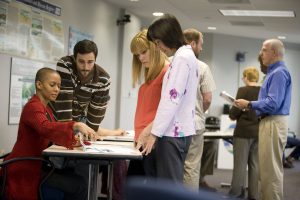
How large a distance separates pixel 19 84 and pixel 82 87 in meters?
1.92

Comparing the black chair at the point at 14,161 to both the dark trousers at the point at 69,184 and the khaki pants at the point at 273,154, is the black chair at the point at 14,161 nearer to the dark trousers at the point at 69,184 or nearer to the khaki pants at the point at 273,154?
the dark trousers at the point at 69,184

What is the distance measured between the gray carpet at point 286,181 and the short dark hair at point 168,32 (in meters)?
3.16

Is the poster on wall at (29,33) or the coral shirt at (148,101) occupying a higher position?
the poster on wall at (29,33)

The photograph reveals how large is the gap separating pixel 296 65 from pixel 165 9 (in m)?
4.72

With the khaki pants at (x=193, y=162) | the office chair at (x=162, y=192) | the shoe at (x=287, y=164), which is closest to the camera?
the office chair at (x=162, y=192)

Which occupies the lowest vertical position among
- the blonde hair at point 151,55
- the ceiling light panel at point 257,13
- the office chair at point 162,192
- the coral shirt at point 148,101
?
the office chair at point 162,192

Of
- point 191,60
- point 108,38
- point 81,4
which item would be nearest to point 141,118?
point 191,60

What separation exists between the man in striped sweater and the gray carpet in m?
2.53

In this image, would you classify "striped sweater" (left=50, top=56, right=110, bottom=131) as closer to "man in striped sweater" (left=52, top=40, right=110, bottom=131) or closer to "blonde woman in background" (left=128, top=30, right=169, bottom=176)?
"man in striped sweater" (left=52, top=40, right=110, bottom=131)

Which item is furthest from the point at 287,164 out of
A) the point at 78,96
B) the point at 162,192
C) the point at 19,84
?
the point at 162,192

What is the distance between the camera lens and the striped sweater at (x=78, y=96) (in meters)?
2.96

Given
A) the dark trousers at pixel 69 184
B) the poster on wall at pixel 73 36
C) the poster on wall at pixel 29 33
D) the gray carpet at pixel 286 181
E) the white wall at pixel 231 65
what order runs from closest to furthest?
1. the dark trousers at pixel 69 184
2. the poster on wall at pixel 29 33
3. the gray carpet at pixel 286 181
4. the poster on wall at pixel 73 36
5. the white wall at pixel 231 65

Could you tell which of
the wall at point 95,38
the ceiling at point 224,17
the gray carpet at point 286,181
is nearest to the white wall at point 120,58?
the wall at point 95,38

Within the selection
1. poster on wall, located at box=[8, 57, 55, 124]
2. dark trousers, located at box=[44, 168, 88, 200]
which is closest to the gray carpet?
poster on wall, located at box=[8, 57, 55, 124]
